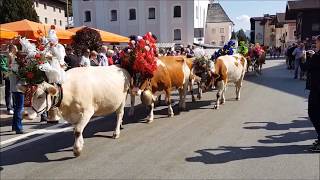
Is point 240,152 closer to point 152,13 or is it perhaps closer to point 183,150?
point 183,150

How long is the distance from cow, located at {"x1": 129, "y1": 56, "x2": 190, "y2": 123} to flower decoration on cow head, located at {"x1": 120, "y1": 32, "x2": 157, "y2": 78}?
249mm

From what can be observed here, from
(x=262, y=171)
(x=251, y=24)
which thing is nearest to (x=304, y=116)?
(x=262, y=171)

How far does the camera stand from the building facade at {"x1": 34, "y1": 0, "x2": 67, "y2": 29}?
53.8 meters

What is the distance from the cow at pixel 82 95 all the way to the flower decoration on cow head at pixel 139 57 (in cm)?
34

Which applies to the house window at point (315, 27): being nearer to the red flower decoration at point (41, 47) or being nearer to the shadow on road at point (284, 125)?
the shadow on road at point (284, 125)

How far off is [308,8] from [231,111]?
38345 millimetres

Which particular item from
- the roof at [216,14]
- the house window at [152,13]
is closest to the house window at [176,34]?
the house window at [152,13]

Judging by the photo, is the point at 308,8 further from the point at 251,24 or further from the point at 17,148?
the point at 251,24

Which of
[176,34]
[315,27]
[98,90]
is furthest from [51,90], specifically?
[176,34]

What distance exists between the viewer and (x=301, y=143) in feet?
23.9

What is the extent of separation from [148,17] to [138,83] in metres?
51.8

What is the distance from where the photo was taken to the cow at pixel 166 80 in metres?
8.86

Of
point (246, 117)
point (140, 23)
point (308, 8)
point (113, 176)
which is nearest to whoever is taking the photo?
point (113, 176)

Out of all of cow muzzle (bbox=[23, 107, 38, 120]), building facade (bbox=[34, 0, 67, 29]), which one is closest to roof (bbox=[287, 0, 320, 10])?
building facade (bbox=[34, 0, 67, 29])
